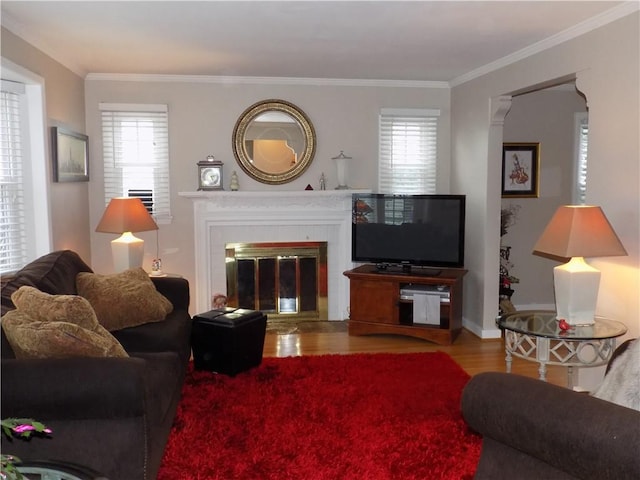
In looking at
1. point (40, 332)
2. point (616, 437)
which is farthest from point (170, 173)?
point (616, 437)

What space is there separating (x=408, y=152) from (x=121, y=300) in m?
3.26

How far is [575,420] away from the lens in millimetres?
1741

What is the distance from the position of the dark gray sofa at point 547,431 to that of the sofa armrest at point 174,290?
256cm

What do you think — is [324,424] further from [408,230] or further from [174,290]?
[408,230]

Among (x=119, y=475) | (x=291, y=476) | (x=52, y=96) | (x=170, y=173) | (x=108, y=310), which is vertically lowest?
(x=291, y=476)

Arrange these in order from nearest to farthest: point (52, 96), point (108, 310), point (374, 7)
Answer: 1. point (374, 7)
2. point (108, 310)
3. point (52, 96)

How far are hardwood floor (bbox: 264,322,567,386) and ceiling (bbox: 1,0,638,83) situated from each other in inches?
90.9

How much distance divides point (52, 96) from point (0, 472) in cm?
362

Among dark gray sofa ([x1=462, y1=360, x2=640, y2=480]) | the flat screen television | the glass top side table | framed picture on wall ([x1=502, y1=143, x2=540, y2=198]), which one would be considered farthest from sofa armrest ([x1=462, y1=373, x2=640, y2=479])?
framed picture on wall ([x1=502, y1=143, x2=540, y2=198])

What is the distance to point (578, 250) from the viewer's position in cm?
312

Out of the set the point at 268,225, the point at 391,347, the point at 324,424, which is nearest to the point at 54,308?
the point at 324,424

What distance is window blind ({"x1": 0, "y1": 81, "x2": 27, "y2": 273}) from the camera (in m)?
3.83

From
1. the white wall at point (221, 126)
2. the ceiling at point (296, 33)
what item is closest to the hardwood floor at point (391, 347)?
the white wall at point (221, 126)

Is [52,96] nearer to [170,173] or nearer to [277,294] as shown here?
[170,173]
